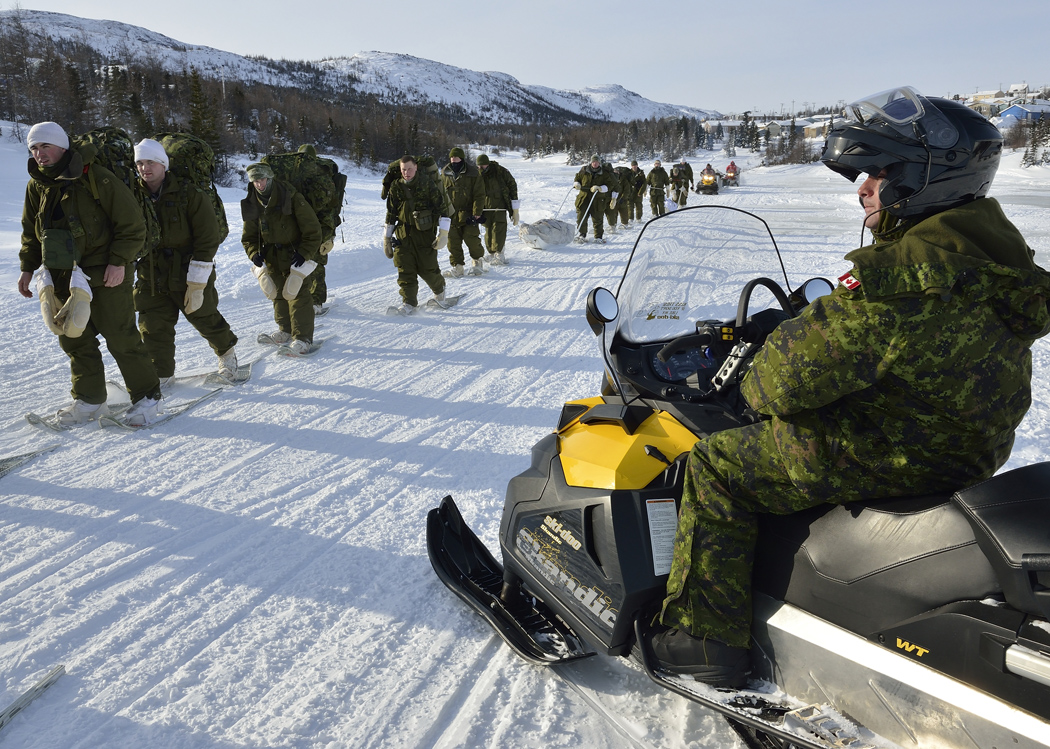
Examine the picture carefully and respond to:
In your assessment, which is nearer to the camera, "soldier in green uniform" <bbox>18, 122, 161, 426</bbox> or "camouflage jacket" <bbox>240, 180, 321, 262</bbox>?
"soldier in green uniform" <bbox>18, 122, 161, 426</bbox>

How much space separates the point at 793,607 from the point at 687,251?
1493mm

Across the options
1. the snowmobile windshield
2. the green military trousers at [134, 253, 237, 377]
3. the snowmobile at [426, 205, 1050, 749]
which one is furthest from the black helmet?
the green military trousers at [134, 253, 237, 377]

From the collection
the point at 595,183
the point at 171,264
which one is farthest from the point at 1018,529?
the point at 595,183

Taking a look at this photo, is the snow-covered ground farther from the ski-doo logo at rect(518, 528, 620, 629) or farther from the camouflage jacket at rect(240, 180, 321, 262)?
the camouflage jacket at rect(240, 180, 321, 262)

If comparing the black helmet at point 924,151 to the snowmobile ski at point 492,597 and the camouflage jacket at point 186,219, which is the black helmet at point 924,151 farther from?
the camouflage jacket at point 186,219

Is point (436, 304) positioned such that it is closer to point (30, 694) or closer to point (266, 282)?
point (266, 282)

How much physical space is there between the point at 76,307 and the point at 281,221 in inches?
95.0

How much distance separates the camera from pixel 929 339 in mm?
1424

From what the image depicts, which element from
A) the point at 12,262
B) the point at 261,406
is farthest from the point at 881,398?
the point at 12,262

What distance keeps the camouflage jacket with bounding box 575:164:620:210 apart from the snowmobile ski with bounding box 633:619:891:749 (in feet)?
43.2

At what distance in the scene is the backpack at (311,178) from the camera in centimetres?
651

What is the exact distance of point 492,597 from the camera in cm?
259

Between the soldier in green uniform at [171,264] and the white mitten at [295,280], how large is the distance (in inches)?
35.5

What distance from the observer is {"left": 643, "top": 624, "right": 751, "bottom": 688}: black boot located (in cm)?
188
